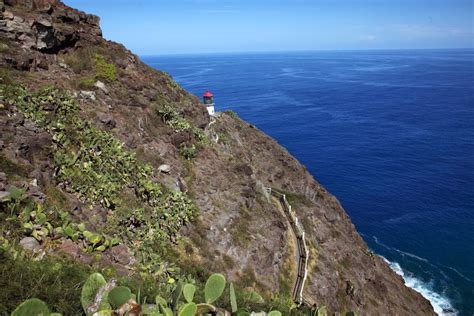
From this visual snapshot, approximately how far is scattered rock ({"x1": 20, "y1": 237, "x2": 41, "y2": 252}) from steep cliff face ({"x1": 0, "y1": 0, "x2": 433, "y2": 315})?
0.71ft

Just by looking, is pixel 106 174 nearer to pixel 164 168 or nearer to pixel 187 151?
pixel 164 168

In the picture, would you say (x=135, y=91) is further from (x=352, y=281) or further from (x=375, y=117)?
(x=375, y=117)

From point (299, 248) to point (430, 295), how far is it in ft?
99.3

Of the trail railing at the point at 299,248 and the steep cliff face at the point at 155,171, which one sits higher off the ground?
the steep cliff face at the point at 155,171

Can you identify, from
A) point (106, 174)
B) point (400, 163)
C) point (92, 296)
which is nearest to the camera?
point (92, 296)

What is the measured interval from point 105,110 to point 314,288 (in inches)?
878

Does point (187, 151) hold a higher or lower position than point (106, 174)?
lower

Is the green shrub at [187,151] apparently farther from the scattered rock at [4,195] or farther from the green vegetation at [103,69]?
the scattered rock at [4,195]

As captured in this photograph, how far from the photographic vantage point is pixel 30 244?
11.8m

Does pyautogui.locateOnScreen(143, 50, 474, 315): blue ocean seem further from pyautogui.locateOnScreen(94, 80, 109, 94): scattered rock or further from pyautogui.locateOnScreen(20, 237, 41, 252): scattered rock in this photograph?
pyautogui.locateOnScreen(20, 237, 41, 252): scattered rock

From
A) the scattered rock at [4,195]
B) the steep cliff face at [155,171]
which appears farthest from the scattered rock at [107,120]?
the scattered rock at [4,195]

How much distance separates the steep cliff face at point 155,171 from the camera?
17.2 m

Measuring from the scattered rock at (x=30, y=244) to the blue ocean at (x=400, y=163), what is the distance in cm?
5185

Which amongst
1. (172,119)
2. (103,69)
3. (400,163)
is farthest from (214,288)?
(400,163)
